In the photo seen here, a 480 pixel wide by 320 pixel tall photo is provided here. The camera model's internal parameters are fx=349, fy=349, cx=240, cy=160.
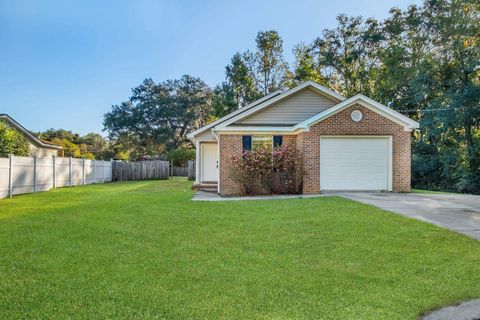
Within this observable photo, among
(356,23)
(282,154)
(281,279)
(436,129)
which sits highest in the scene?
(356,23)

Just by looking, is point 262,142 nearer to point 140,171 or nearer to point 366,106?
point 366,106

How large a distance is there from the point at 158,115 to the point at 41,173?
29885 millimetres

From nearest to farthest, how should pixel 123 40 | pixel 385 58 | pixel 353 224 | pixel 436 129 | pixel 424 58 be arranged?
pixel 353 224
pixel 123 40
pixel 436 129
pixel 424 58
pixel 385 58

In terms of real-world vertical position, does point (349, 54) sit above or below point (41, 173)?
above

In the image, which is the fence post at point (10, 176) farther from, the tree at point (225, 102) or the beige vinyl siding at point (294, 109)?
the tree at point (225, 102)

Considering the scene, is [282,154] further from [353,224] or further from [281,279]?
[281,279]

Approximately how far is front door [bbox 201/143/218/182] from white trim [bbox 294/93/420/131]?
705 centimetres

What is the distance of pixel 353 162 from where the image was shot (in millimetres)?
13492

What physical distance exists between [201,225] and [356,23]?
3050cm

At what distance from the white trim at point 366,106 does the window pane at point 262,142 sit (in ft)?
5.20

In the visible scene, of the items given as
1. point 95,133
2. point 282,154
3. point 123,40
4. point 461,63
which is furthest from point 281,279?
point 95,133

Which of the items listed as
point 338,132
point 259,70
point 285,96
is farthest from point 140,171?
point 338,132

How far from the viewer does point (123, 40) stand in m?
21.3

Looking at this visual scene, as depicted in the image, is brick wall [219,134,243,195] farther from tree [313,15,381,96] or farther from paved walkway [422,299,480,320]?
tree [313,15,381,96]
